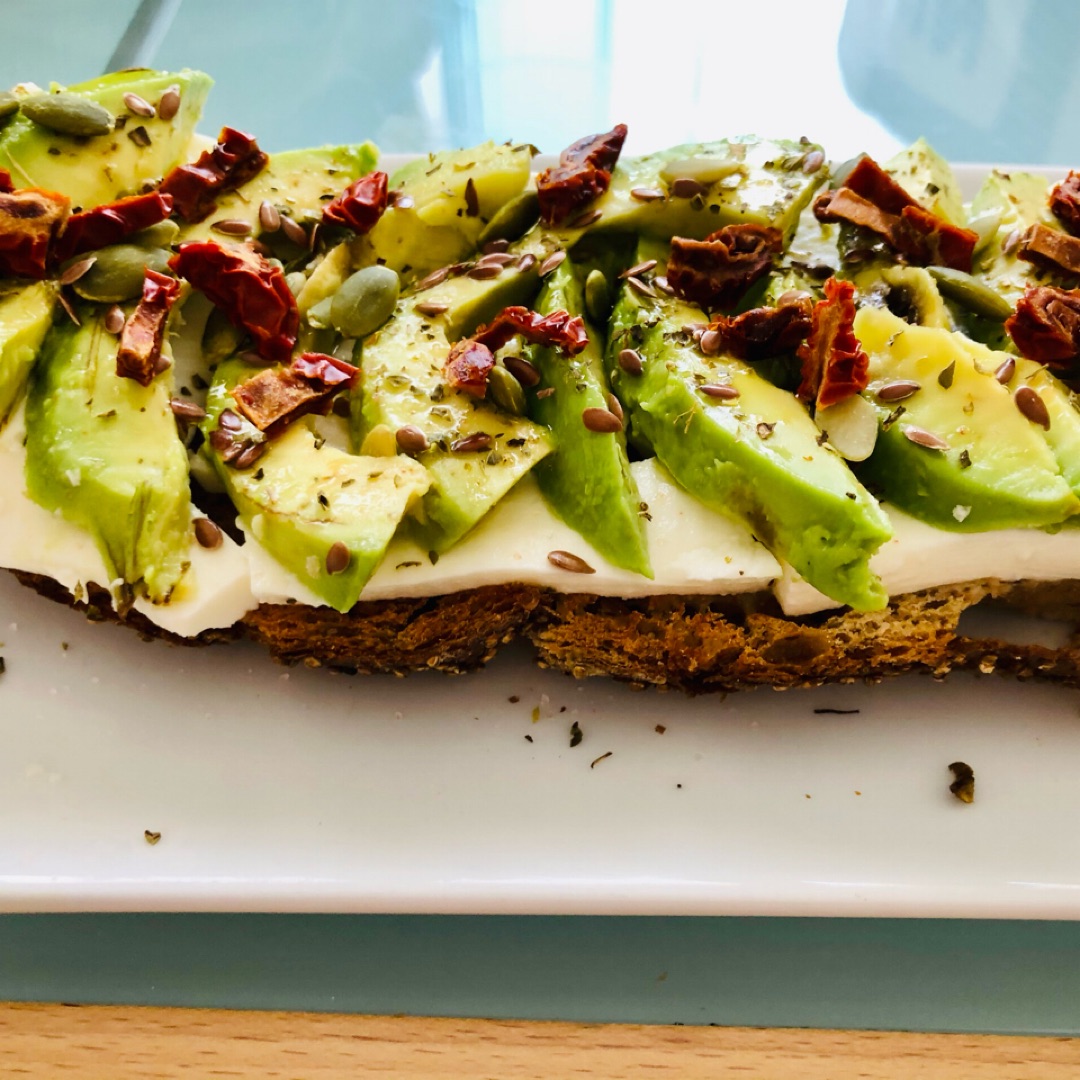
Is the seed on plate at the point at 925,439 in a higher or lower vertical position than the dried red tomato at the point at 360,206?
lower

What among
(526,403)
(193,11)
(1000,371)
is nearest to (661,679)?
(526,403)

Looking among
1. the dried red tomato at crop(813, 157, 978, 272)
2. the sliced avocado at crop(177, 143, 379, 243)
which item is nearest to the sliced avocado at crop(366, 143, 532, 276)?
the sliced avocado at crop(177, 143, 379, 243)

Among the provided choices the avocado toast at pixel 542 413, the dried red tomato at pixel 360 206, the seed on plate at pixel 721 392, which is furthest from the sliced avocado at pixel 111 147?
the seed on plate at pixel 721 392

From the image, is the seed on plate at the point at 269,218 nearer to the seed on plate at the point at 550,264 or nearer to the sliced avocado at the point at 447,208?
the sliced avocado at the point at 447,208

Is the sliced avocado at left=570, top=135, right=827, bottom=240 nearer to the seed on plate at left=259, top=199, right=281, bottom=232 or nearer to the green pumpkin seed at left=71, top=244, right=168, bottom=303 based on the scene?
the seed on plate at left=259, top=199, right=281, bottom=232

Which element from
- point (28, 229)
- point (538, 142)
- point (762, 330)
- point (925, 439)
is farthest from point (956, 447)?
point (538, 142)

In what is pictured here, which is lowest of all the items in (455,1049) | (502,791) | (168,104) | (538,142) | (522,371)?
(455,1049)

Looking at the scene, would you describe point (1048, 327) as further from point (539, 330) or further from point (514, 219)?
point (514, 219)
